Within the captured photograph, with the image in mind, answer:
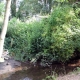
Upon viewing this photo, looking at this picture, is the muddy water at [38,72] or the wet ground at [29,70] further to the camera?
the wet ground at [29,70]

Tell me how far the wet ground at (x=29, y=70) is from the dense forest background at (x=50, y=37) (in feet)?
1.33

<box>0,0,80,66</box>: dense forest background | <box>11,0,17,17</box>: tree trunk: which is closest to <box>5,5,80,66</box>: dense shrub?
<box>0,0,80,66</box>: dense forest background

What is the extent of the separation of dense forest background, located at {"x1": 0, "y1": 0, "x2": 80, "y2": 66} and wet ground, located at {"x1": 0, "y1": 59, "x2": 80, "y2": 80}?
40cm

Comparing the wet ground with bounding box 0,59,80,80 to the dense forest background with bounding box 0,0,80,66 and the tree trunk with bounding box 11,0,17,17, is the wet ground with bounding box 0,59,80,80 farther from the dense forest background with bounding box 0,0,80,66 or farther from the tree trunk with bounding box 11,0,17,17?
the tree trunk with bounding box 11,0,17,17

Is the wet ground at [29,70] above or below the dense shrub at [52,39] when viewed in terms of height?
below

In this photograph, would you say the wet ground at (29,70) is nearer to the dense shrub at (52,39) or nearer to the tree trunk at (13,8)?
the dense shrub at (52,39)

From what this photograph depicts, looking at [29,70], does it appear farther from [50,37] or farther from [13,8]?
[13,8]

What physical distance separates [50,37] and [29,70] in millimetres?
2057

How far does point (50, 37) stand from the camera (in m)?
10.8

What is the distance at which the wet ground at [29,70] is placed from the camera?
10.0 meters

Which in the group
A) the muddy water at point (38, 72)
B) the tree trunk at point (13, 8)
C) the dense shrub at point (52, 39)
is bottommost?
the muddy water at point (38, 72)

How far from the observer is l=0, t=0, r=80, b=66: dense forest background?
10219mm

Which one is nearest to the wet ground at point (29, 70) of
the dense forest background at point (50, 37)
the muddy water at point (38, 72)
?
the muddy water at point (38, 72)

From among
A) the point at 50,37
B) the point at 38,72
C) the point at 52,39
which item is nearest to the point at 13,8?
the point at 50,37
